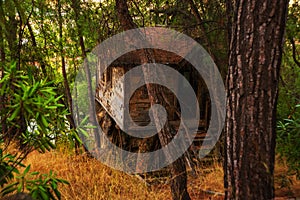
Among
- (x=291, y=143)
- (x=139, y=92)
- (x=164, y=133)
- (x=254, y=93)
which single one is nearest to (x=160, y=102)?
(x=164, y=133)

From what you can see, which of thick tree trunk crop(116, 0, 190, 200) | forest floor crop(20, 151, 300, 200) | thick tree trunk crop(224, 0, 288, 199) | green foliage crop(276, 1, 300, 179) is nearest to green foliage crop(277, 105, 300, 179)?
green foliage crop(276, 1, 300, 179)

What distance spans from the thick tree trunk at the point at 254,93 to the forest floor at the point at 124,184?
5.49 feet

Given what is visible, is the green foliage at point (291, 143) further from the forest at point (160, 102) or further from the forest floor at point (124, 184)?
the forest floor at point (124, 184)

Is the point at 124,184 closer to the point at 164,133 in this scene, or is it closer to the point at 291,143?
the point at 164,133

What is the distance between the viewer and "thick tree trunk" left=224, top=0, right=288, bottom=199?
8.00 feet

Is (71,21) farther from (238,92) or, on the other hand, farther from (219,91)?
(238,92)

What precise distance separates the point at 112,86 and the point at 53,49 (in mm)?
2146

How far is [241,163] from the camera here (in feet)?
8.63

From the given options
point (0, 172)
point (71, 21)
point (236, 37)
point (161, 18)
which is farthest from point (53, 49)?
point (236, 37)

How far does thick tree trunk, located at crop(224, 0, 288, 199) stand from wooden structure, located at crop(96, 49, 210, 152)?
177 inches

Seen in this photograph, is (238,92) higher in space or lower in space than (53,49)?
lower

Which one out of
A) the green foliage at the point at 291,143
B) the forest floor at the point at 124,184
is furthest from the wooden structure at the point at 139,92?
the green foliage at the point at 291,143

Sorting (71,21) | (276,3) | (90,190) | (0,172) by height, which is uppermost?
(71,21)

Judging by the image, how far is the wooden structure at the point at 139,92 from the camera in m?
7.78
